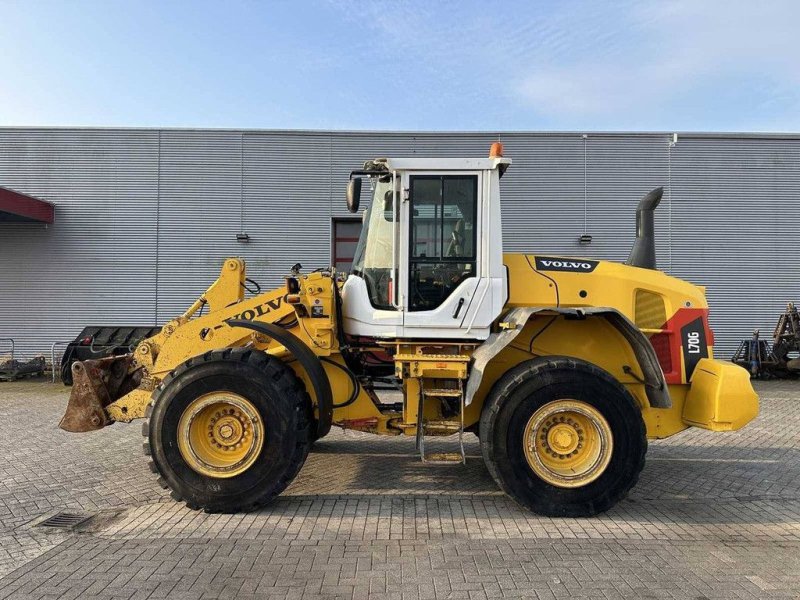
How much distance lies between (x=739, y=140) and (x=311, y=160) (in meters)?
11.6

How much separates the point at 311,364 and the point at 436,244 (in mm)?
1547

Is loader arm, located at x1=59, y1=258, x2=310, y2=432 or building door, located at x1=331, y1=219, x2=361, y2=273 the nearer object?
loader arm, located at x1=59, y1=258, x2=310, y2=432

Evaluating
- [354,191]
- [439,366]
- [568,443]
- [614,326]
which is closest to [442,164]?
[354,191]

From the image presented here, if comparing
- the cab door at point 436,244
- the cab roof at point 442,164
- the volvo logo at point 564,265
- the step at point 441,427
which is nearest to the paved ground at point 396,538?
the step at point 441,427

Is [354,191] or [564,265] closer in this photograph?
[354,191]

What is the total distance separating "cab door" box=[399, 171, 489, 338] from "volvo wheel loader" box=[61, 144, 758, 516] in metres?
0.01

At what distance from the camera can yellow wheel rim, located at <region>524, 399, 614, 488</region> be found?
433 cm

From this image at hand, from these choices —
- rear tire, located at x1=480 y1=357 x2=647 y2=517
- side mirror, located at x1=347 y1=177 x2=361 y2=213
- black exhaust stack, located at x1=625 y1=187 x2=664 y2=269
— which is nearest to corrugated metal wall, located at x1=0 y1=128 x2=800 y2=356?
black exhaust stack, located at x1=625 y1=187 x2=664 y2=269

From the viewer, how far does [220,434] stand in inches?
177

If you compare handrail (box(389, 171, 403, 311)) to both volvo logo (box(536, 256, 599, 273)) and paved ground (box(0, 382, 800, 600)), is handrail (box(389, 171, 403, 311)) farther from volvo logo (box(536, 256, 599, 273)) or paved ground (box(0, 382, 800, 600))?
paved ground (box(0, 382, 800, 600))

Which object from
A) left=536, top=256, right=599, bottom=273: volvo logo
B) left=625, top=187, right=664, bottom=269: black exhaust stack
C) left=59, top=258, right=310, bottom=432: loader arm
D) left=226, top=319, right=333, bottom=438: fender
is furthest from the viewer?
left=625, top=187, right=664, bottom=269: black exhaust stack

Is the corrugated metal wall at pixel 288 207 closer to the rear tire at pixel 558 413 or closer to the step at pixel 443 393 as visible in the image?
the step at pixel 443 393

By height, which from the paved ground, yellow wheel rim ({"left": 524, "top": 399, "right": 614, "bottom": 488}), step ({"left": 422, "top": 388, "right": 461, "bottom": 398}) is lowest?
the paved ground

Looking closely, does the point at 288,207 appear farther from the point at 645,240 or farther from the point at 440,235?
the point at 645,240
